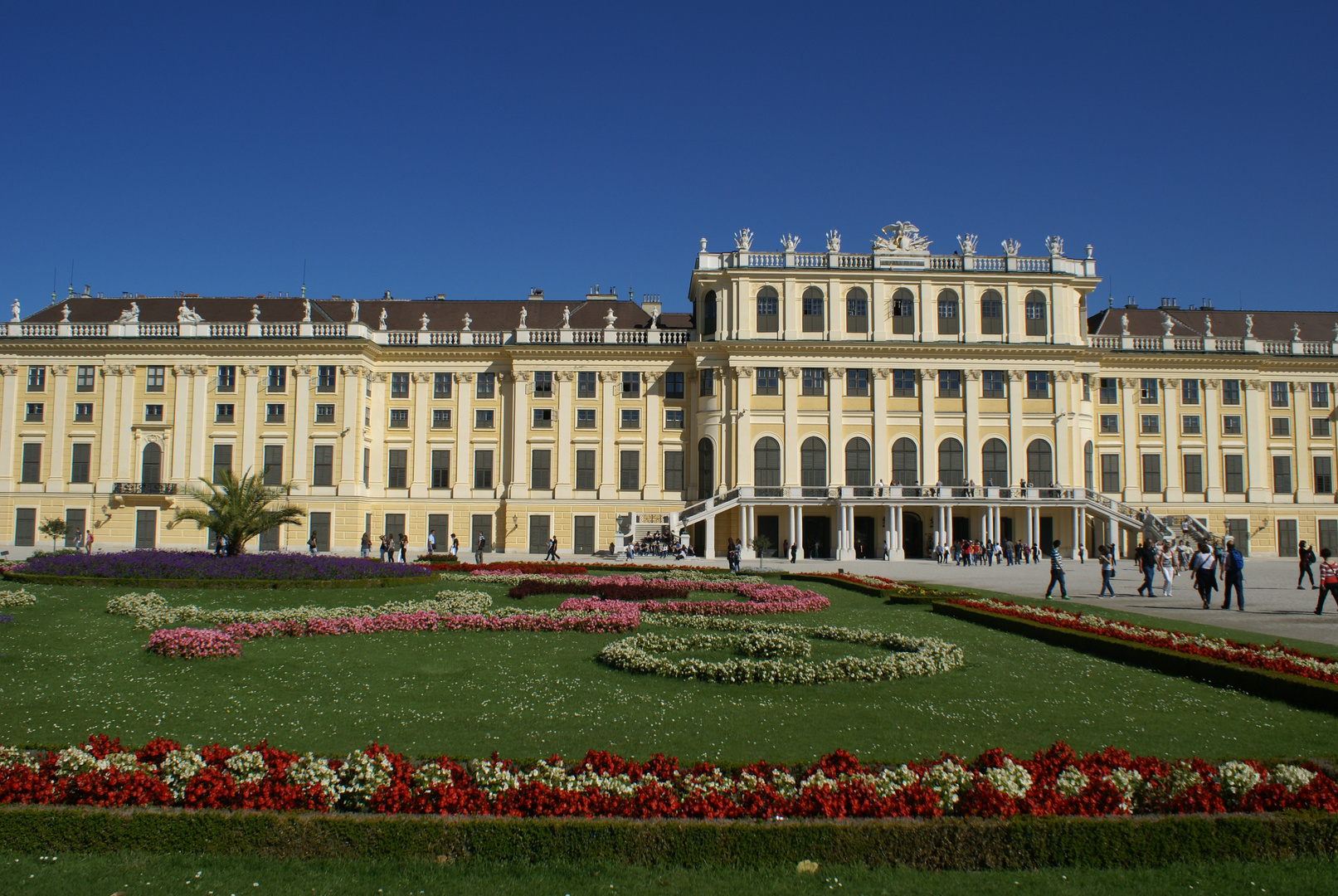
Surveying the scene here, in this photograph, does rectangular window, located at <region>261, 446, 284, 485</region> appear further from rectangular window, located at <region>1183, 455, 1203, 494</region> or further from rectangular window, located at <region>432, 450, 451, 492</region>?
rectangular window, located at <region>1183, 455, 1203, 494</region>

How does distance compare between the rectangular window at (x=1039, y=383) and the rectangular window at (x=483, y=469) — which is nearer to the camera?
the rectangular window at (x=1039, y=383)

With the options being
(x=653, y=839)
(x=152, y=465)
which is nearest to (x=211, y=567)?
(x=653, y=839)

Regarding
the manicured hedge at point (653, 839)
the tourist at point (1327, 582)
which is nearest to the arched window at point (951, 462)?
the tourist at point (1327, 582)

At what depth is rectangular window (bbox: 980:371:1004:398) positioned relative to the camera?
52.4 meters

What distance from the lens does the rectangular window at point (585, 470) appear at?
5378cm

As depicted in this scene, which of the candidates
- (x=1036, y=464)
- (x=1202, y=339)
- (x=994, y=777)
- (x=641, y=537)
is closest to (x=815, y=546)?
(x=641, y=537)

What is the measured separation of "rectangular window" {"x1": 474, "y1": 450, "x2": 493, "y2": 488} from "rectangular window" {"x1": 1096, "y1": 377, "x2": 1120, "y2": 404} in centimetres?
3781

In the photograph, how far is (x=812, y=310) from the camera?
173 ft

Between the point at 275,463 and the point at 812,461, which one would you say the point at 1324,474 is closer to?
the point at 812,461

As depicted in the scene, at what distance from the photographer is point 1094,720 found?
1120 centimetres

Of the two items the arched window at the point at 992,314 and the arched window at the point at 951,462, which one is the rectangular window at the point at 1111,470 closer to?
the arched window at the point at 951,462

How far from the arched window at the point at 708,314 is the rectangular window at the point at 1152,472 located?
2791 cm

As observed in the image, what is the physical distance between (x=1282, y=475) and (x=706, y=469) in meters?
36.0

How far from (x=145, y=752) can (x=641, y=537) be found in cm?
4096
